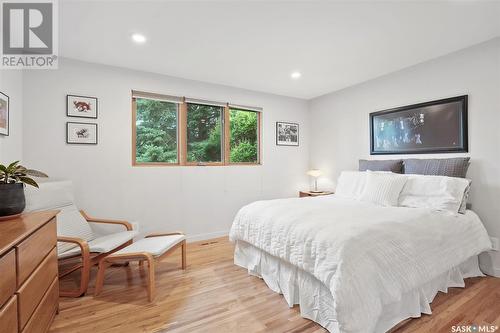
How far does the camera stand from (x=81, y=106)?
2932mm

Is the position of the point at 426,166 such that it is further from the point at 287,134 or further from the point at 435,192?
the point at 287,134

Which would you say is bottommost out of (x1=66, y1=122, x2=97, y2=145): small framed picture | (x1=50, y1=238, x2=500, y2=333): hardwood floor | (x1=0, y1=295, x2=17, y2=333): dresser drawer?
(x1=50, y1=238, x2=500, y2=333): hardwood floor

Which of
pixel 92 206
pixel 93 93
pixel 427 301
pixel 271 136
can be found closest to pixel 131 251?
pixel 92 206

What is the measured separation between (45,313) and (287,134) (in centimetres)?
396

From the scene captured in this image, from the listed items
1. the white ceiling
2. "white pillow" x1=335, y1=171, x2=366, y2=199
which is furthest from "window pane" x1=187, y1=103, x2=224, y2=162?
"white pillow" x1=335, y1=171, x2=366, y2=199

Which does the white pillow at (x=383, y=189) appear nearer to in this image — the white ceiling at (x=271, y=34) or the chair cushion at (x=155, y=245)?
the white ceiling at (x=271, y=34)

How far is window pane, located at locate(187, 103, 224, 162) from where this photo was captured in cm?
375

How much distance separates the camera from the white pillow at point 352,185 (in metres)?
3.13

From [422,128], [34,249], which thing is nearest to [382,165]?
[422,128]

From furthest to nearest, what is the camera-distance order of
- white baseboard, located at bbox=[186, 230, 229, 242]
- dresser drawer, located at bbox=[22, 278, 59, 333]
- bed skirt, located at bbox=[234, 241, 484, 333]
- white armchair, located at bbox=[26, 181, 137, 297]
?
white baseboard, located at bbox=[186, 230, 229, 242] < white armchair, located at bbox=[26, 181, 137, 297] < bed skirt, located at bbox=[234, 241, 484, 333] < dresser drawer, located at bbox=[22, 278, 59, 333]

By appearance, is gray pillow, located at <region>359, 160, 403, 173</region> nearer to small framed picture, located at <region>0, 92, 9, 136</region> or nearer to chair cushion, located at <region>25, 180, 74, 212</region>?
chair cushion, located at <region>25, 180, 74, 212</region>

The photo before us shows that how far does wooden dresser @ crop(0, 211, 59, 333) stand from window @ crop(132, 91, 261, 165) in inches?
68.3

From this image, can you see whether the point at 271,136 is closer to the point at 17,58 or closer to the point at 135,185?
the point at 135,185

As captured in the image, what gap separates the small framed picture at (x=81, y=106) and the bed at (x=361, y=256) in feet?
7.37
